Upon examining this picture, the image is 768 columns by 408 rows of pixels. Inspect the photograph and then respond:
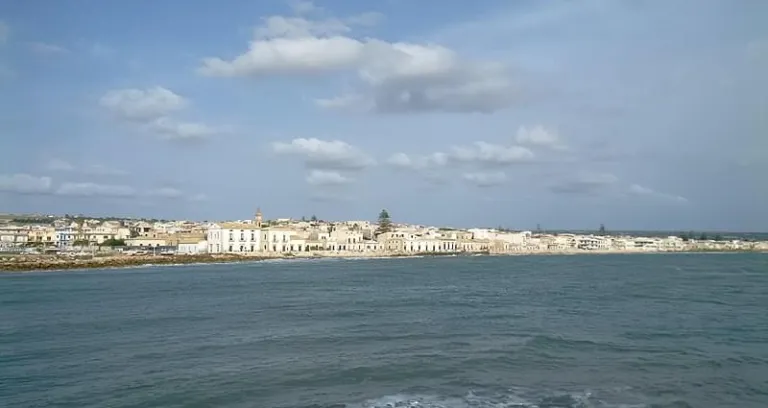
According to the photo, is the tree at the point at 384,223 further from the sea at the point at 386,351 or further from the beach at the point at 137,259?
the sea at the point at 386,351

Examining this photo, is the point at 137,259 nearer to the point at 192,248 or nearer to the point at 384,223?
the point at 192,248

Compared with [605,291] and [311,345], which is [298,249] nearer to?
[605,291]

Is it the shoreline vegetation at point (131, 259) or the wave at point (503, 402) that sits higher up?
the shoreline vegetation at point (131, 259)

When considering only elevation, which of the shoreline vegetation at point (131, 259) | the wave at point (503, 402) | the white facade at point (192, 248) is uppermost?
the white facade at point (192, 248)

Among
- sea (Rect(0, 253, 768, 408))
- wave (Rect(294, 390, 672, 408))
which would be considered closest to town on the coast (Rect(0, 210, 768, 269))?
sea (Rect(0, 253, 768, 408))

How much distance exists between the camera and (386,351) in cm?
1511

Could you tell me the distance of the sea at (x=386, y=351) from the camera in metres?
11.2

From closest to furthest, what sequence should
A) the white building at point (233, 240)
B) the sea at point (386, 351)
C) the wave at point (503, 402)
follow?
the wave at point (503, 402), the sea at point (386, 351), the white building at point (233, 240)

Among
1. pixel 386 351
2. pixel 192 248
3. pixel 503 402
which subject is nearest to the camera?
pixel 503 402

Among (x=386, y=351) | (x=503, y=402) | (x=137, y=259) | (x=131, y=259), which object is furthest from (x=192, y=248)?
(x=503, y=402)

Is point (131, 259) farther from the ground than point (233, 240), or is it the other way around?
point (233, 240)

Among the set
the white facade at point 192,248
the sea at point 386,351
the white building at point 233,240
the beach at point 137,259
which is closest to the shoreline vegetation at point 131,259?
the beach at point 137,259

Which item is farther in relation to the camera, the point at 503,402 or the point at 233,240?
the point at 233,240

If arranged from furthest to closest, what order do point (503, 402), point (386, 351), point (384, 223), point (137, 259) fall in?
point (384, 223)
point (137, 259)
point (386, 351)
point (503, 402)
